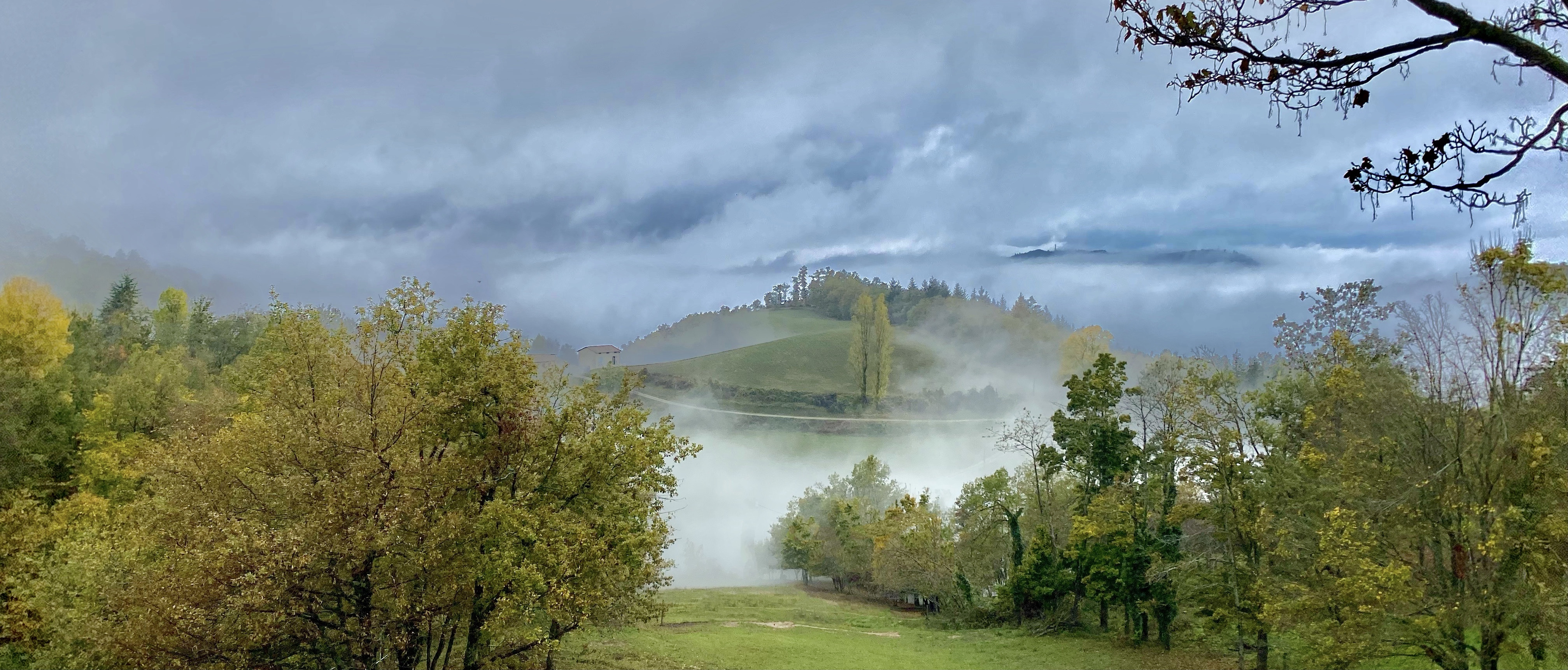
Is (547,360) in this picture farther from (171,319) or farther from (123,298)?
(123,298)

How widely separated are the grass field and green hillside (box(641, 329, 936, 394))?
362ft

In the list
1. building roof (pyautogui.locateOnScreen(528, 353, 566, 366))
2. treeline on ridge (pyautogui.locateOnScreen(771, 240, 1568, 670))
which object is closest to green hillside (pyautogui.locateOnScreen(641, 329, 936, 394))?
treeline on ridge (pyautogui.locateOnScreen(771, 240, 1568, 670))

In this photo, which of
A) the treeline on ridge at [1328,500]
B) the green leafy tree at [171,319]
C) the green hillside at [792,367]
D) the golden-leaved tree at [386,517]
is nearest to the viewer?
the golden-leaved tree at [386,517]

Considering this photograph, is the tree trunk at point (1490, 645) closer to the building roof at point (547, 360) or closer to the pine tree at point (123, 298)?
the building roof at point (547, 360)

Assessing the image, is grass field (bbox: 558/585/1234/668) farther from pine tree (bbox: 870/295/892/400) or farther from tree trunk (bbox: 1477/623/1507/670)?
pine tree (bbox: 870/295/892/400)

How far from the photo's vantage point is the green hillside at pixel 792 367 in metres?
Result: 174

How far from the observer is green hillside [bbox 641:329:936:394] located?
173500 millimetres

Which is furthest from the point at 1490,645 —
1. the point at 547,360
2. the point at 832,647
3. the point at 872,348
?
the point at 872,348

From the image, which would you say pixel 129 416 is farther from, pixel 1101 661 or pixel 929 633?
pixel 1101 661

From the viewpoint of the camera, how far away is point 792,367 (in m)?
184

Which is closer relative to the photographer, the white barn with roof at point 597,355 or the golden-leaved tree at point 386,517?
the golden-leaved tree at point 386,517

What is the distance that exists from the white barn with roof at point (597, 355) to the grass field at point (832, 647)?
383 feet

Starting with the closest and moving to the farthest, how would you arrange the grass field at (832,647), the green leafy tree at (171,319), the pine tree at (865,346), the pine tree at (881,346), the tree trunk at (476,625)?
1. the tree trunk at (476,625)
2. the grass field at (832,647)
3. the green leafy tree at (171,319)
4. the pine tree at (881,346)
5. the pine tree at (865,346)

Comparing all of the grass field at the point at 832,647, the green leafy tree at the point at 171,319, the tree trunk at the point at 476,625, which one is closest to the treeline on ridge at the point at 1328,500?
the grass field at the point at 832,647
